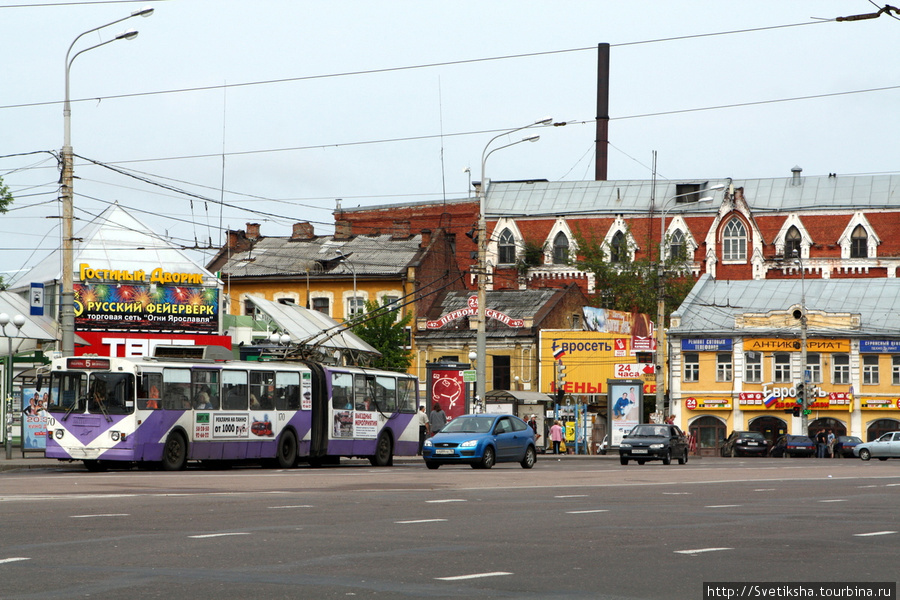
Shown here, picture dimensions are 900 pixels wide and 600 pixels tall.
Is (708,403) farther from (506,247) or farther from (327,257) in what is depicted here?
(506,247)

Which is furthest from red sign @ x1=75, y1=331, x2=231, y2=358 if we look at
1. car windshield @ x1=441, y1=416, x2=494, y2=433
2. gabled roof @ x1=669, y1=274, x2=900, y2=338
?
gabled roof @ x1=669, y1=274, x2=900, y2=338

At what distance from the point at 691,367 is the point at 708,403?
2.21 metres

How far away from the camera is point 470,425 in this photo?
3033 centimetres

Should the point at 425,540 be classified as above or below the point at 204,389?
below

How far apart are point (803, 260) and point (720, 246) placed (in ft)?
19.1

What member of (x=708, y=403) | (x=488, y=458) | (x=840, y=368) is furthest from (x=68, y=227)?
(x=840, y=368)

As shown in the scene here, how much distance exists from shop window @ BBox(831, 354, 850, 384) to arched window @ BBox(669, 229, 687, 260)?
25.5 m

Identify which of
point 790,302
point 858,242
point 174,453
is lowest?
point 174,453

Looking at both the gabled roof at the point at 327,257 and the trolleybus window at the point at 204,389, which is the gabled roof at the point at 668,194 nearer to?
the gabled roof at the point at 327,257

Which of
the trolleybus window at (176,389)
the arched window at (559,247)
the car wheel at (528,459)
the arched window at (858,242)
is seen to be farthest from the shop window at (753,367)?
the trolleybus window at (176,389)

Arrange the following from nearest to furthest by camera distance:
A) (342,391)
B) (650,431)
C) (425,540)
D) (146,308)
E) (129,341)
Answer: (425,540)
(342,391)
(650,431)
(129,341)
(146,308)

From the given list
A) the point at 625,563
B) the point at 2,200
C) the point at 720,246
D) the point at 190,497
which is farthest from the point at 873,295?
the point at 625,563

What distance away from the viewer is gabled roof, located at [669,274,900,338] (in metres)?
67.1

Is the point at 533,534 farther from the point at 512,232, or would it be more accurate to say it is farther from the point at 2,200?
the point at 512,232
